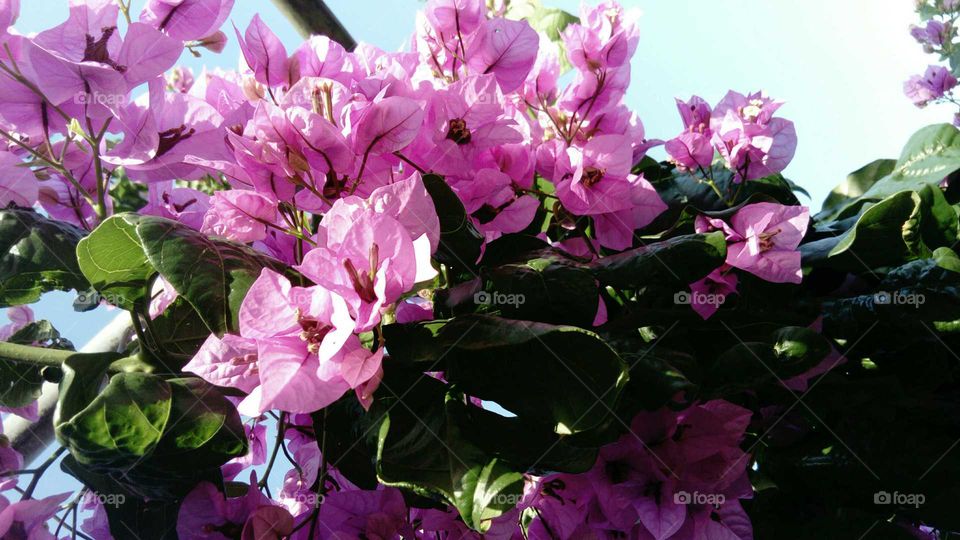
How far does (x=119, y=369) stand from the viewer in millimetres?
355

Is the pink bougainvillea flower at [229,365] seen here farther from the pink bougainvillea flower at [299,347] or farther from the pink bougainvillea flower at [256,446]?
the pink bougainvillea flower at [256,446]

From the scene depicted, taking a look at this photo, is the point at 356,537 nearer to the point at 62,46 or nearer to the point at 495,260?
the point at 495,260

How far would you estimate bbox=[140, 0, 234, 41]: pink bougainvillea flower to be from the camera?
42cm

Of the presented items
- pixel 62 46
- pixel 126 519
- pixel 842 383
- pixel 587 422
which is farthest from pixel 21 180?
pixel 842 383

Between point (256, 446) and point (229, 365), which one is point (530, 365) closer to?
point (229, 365)

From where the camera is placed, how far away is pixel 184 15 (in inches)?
16.9

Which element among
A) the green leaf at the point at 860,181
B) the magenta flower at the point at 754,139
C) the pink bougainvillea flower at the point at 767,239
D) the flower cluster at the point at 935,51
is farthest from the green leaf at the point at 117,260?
the flower cluster at the point at 935,51

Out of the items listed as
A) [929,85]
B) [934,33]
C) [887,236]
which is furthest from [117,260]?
[934,33]

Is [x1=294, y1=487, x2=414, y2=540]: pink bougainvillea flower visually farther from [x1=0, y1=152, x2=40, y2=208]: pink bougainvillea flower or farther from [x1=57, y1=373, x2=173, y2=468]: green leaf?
[x1=0, y1=152, x2=40, y2=208]: pink bougainvillea flower

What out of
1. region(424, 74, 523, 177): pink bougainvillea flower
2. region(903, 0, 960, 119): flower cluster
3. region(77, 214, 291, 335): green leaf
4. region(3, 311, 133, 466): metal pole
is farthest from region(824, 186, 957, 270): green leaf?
region(903, 0, 960, 119): flower cluster

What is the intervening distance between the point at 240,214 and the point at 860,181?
65 centimetres

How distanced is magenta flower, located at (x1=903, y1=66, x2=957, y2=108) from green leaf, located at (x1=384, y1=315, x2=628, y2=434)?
77.1 inches

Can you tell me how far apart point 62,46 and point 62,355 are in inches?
6.2

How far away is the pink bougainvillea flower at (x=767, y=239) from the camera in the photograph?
1.32 feet
